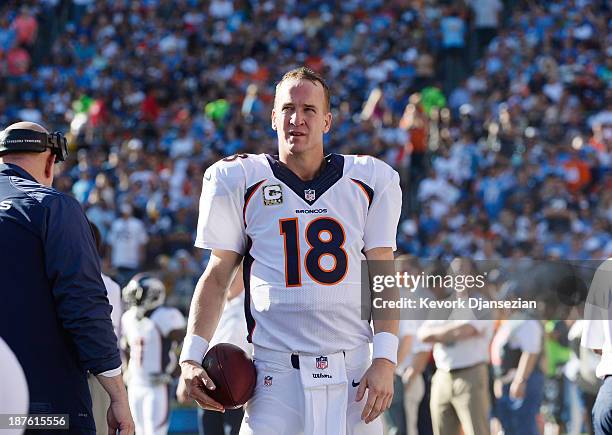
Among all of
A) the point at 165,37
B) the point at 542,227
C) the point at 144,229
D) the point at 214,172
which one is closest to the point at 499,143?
the point at 542,227

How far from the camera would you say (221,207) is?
14.0 ft

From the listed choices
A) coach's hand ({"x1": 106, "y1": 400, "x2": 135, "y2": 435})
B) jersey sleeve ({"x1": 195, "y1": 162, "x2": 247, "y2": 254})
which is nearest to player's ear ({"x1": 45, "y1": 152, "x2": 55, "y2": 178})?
jersey sleeve ({"x1": 195, "y1": 162, "x2": 247, "y2": 254})

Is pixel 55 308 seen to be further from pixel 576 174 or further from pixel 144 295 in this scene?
pixel 576 174

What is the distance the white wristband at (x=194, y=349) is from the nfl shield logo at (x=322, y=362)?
0.44m

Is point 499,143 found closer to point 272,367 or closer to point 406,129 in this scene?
point 406,129

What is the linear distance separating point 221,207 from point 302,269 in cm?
40

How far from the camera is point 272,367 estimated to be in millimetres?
4164

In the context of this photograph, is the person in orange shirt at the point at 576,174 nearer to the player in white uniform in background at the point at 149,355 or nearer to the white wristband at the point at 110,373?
the player in white uniform in background at the point at 149,355

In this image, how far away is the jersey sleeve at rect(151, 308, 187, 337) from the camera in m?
8.40

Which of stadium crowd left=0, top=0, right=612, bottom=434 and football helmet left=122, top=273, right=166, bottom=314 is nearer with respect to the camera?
football helmet left=122, top=273, right=166, bottom=314

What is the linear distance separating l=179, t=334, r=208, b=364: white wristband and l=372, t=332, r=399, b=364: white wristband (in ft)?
2.13

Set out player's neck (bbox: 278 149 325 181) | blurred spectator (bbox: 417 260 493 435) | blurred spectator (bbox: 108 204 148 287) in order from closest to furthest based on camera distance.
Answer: player's neck (bbox: 278 149 325 181) → blurred spectator (bbox: 417 260 493 435) → blurred spectator (bbox: 108 204 148 287)

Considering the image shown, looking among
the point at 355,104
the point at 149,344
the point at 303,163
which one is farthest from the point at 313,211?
the point at 355,104

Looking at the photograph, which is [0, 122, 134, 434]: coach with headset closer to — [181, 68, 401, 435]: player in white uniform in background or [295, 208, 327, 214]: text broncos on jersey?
[181, 68, 401, 435]: player in white uniform in background
